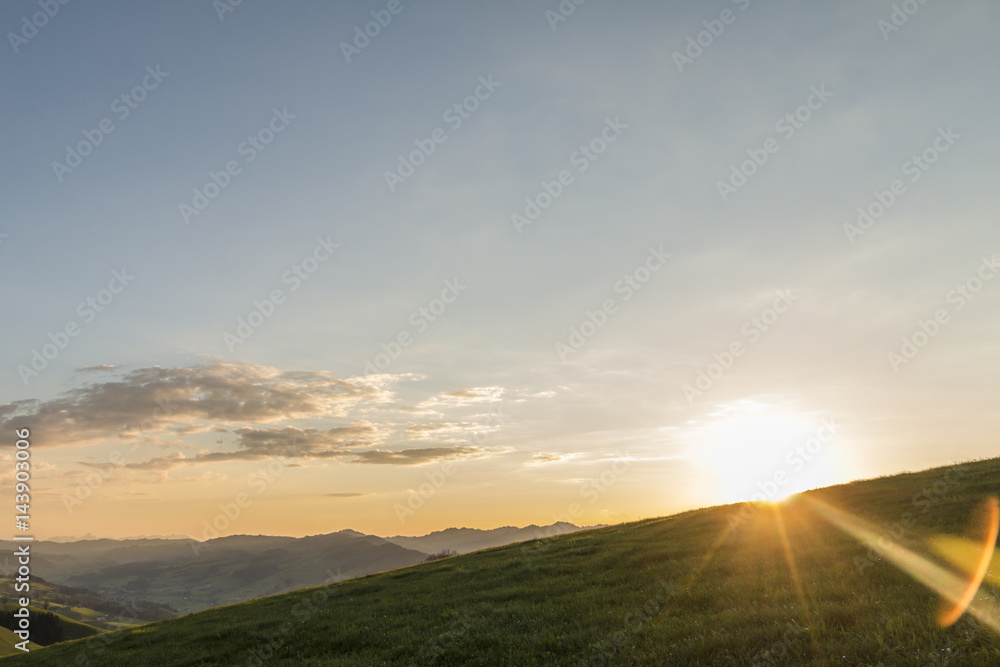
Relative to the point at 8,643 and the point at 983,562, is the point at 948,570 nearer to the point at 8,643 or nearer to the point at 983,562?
the point at 983,562

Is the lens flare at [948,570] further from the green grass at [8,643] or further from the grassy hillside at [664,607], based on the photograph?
the green grass at [8,643]

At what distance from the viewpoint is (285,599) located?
119ft

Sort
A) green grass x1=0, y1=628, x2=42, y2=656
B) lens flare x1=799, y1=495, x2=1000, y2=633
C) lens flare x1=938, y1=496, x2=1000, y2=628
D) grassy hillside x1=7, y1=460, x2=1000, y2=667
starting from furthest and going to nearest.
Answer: green grass x1=0, y1=628, x2=42, y2=656
grassy hillside x1=7, y1=460, x2=1000, y2=667
lens flare x1=938, y1=496, x2=1000, y2=628
lens flare x1=799, y1=495, x2=1000, y2=633

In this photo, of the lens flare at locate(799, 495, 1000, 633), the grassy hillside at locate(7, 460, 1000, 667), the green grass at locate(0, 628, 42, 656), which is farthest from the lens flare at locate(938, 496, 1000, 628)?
the green grass at locate(0, 628, 42, 656)

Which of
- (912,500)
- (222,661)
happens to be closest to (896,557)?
(912,500)

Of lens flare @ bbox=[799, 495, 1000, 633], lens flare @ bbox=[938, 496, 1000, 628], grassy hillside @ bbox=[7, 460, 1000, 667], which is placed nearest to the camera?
lens flare @ bbox=[799, 495, 1000, 633]

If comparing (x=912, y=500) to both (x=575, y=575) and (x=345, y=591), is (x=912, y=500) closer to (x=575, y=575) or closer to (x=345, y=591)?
(x=575, y=575)

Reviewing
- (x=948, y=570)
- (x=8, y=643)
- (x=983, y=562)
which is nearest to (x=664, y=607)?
(x=948, y=570)

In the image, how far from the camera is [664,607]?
46.7ft

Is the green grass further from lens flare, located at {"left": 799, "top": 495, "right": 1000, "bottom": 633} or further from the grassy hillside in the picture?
lens flare, located at {"left": 799, "top": 495, "right": 1000, "bottom": 633}

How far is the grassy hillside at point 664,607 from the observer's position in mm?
9578

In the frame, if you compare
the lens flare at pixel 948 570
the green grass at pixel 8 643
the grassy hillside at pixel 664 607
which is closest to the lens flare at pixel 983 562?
the lens flare at pixel 948 570

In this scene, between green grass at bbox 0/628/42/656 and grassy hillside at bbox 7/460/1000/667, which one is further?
green grass at bbox 0/628/42/656

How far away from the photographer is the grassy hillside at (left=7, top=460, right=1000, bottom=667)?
9.58 m
